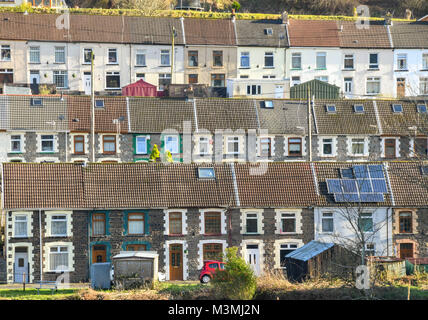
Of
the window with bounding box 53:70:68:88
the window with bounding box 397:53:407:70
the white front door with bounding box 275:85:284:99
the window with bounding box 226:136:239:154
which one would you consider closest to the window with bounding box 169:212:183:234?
the window with bounding box 226:136:239:154

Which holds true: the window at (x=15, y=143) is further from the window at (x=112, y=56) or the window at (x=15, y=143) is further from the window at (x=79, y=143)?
the window at (x=112, y=56)

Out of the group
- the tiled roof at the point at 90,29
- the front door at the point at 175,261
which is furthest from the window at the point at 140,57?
the front door at the point at 175,261

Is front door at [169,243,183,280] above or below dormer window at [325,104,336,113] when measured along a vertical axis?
below

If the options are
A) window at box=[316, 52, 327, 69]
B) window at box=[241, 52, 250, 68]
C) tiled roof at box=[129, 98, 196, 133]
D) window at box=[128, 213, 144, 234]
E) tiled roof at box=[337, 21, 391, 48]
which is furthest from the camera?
tiled roof at box=[337, 21, 391, 48]

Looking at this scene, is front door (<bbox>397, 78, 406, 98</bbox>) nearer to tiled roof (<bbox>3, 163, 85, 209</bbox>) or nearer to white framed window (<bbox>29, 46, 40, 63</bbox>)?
white framed window (<bbox>29, 46, 40, 63</bbox>)
